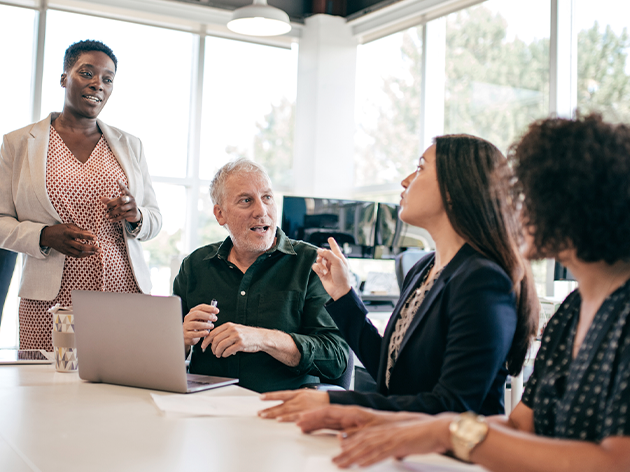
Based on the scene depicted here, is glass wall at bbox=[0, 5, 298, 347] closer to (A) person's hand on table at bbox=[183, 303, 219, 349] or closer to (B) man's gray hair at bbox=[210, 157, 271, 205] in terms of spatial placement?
(B) man's gray hair at bbox=[210, 157, 271, 205]

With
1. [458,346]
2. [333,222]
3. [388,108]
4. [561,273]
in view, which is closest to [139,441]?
[458,346]

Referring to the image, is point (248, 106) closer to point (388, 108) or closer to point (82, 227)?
point (388, 108)

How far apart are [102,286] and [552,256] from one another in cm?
160

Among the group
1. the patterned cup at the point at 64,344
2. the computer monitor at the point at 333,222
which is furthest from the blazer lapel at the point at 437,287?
the computer monitor at the point at 333,222

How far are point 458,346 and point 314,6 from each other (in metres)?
5.05

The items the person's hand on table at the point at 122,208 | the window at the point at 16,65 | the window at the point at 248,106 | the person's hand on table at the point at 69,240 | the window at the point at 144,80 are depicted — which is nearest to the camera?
the person's hand on table at the point at 69,240

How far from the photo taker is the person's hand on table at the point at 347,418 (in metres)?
0.97

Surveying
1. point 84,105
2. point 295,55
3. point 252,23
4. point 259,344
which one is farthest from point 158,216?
point 295,55

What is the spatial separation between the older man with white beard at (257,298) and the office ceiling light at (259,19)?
8.14 feet

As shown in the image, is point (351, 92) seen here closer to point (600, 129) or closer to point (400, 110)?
point (400, 110)

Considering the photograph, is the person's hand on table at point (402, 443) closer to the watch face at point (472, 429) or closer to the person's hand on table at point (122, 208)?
the watch face at point (472, 429)

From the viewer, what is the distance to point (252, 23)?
4.35 m

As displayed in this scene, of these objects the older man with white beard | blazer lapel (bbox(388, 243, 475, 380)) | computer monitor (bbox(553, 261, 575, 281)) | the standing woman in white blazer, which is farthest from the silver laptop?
computer monitor (bbox(553, 261, 575, 281))

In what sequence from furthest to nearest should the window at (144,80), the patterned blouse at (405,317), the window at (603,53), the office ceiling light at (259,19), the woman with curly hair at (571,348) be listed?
the window at (144,80), the office ceiling light at (259,19), the window at (603,53), the patterned blouse at (405,317), the woman with curly hair at (571,348)
